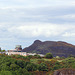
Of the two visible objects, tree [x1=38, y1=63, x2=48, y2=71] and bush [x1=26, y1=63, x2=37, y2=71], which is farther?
tree [x1=38, y1=63, x2=48, y2=71]

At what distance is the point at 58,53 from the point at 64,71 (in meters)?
129

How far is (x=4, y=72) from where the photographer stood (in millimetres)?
47625

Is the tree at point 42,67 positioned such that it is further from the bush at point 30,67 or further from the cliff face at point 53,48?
the cliff face at point 53,48

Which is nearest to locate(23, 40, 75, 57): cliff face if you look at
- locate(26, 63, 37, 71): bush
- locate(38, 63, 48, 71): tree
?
locate(38, 63, 48, 71): tree

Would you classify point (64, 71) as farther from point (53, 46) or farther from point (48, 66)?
point (53, 46)

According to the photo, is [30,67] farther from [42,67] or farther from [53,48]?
[53,48]

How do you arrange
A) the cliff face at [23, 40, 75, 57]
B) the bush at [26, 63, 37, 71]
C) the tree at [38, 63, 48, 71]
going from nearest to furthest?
the bush at [26, 63, 37, 71]
the tree at [38, 63, 48, 71]
the cliff face at [23, 40, 75, 57]

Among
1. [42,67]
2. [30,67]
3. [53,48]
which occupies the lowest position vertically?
[42,67]

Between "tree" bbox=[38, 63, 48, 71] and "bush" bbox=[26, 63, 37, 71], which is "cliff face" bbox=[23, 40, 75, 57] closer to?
"tree" bbox=[38, 63, 48, 71]

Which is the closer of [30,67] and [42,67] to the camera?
[30,67]

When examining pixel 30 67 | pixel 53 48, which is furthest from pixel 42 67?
pixel 53 48

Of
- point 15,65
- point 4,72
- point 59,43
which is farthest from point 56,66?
point 59,43

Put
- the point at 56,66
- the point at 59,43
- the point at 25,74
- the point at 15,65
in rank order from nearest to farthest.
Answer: the point at 25,74 < the point at 15,65 < the point at 56,66 < the point at 59,43

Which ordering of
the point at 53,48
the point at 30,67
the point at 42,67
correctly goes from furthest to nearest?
the point at 53,48, the point at 42,67, the point at 30,67
